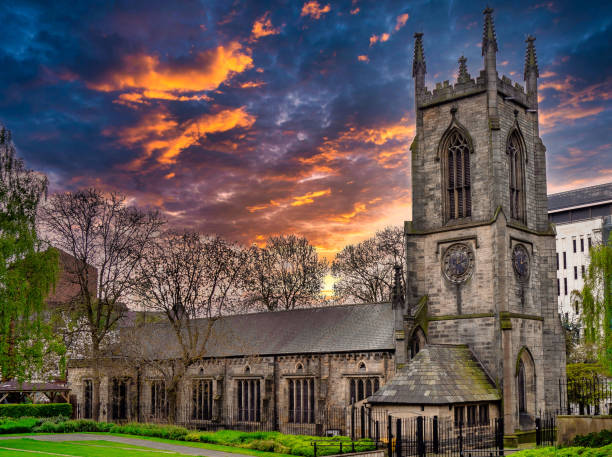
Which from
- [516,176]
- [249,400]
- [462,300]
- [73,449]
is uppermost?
[516,176]

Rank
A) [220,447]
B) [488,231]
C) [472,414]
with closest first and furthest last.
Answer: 1. [220,447]
2. [472,414]
3. [488,231]

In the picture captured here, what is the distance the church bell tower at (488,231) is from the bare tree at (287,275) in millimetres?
27680

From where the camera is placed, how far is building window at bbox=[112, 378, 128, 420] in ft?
175

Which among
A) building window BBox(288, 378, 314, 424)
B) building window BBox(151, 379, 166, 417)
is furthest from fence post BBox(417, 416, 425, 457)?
building window BBox(151, 379, 166, 417)

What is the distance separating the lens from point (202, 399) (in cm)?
4738

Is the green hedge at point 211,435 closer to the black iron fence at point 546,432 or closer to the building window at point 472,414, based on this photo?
the building window at point 472,414

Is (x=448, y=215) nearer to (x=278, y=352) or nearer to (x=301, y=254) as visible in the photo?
(x=278, y=352)

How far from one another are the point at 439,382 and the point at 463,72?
1852 centimetres

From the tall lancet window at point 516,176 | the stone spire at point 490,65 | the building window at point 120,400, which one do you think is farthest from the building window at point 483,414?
the building window at point 120,400

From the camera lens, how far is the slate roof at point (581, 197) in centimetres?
9469

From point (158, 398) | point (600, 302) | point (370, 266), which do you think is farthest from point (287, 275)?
point (600, 302)

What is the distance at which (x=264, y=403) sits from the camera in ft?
143

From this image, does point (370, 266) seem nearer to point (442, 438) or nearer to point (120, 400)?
point (120, 400)

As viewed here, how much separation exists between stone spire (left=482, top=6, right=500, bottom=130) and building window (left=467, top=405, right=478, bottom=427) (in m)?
15.3
